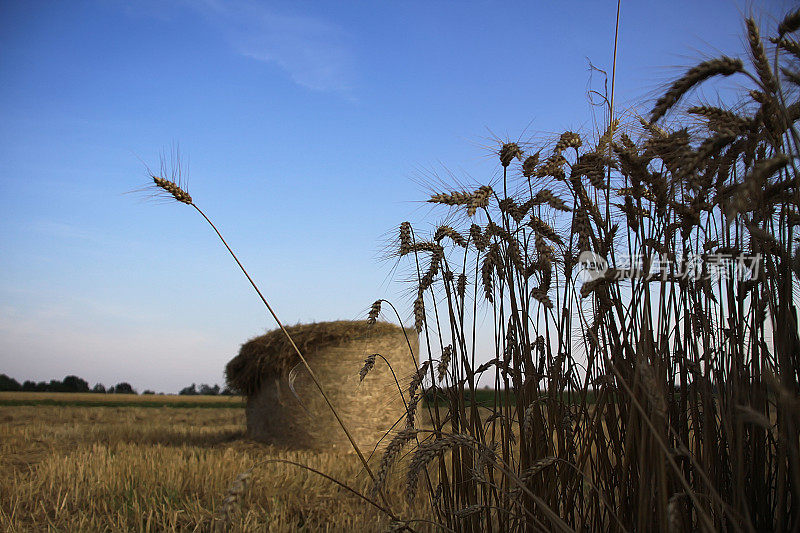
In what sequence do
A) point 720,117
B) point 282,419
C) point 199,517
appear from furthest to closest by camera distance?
point 282,419, point 199,517, point 720,117

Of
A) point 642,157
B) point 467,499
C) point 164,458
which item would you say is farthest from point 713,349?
point 164,458

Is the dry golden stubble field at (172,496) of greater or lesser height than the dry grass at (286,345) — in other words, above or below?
below

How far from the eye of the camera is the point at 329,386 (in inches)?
309

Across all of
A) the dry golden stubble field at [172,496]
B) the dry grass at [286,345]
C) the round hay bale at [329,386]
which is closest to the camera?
the dry golden stubble field at [172,496]

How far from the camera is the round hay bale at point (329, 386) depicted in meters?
7.79

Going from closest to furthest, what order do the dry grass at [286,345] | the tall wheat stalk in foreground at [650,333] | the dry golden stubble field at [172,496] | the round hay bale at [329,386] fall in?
the tall wheat stalk in foreground at [650,333], the dry golden stubble field at [172,496], the round hay bale at [329,386], the dry grass at [286,345]

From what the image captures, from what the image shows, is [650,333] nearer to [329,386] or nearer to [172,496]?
[172,496]

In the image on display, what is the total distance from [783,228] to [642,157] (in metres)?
0.53

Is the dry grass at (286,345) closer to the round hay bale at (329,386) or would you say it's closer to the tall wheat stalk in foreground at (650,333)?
the round hay bale at (329,386)

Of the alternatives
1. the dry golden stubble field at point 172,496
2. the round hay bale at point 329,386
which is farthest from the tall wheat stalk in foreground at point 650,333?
the round hay bale at point 329,386

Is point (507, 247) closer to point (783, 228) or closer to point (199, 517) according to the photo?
point (783, 228)

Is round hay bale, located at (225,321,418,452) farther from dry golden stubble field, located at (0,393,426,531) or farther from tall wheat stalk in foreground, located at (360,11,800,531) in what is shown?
tall wheat stalk in foreground, located at (360,11,800,531)

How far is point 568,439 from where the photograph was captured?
85.0 inches

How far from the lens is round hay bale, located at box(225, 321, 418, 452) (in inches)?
307
